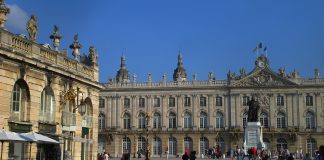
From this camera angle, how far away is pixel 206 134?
302ft

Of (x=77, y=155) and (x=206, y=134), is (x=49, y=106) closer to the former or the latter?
(x=77, y=155)

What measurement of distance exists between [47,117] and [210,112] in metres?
66.7

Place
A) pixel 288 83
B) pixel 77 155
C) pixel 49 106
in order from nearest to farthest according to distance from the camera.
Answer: pixel 49 106
pixel 77 155
pixel 288 83

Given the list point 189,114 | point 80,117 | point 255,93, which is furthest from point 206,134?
point 80,117

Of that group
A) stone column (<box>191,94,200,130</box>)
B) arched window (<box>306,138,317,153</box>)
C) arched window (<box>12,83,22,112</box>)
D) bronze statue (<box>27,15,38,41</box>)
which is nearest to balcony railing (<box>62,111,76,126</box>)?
arched window (<box>12,83,22,112</box>)

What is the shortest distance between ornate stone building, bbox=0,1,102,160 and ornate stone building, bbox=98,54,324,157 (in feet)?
196

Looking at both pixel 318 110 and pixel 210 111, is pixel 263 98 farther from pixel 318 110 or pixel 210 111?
pixel 210 111

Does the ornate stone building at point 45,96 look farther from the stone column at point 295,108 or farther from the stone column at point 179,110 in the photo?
the stone column at point 295,108

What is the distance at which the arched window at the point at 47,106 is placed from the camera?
27.1 meters

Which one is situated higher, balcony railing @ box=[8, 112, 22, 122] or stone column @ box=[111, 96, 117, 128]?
stone column @ box=[111, 96, 117, 128]

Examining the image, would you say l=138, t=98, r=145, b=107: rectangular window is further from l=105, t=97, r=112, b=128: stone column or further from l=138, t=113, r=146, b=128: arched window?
l=105, t=97, r=112, b=128: stone column

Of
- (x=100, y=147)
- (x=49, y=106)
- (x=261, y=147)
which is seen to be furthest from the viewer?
(x=100, y=147)

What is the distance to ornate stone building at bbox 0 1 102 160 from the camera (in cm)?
2364

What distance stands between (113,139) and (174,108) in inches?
479
